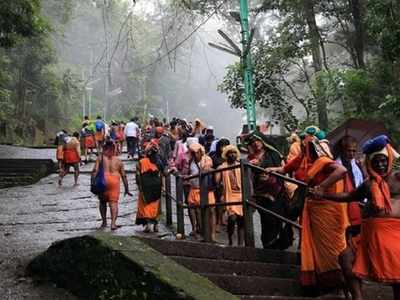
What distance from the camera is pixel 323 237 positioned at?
5.32m

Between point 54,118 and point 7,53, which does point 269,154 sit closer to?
point 7,53

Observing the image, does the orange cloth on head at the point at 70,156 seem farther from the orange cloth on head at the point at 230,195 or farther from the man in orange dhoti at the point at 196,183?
the orange cloth on head at the point at 230,195

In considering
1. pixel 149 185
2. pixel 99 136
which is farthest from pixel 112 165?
pixel 99 136

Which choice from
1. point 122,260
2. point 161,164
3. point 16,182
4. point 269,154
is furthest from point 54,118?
point 122,260

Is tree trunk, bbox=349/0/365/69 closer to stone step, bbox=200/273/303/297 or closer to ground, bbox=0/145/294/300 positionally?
ground, bbox=0/145/294/300

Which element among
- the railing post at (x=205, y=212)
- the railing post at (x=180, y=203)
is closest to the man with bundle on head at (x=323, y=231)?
the railing post at (x=205, y=212)

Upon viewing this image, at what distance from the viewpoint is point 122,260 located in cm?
467

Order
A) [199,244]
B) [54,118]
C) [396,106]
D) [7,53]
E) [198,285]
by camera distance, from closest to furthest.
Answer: [198,285] → [199,244] → [396,106] → [7,53] → [54,118]

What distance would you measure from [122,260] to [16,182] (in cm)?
1363

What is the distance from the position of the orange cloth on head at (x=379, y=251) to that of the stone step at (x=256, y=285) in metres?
1.15

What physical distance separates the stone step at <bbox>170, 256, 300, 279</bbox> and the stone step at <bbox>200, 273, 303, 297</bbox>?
0.26 m

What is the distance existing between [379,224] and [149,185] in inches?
194

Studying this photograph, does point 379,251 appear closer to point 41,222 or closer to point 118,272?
point 118,272

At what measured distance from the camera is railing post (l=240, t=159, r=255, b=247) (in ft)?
21.8
